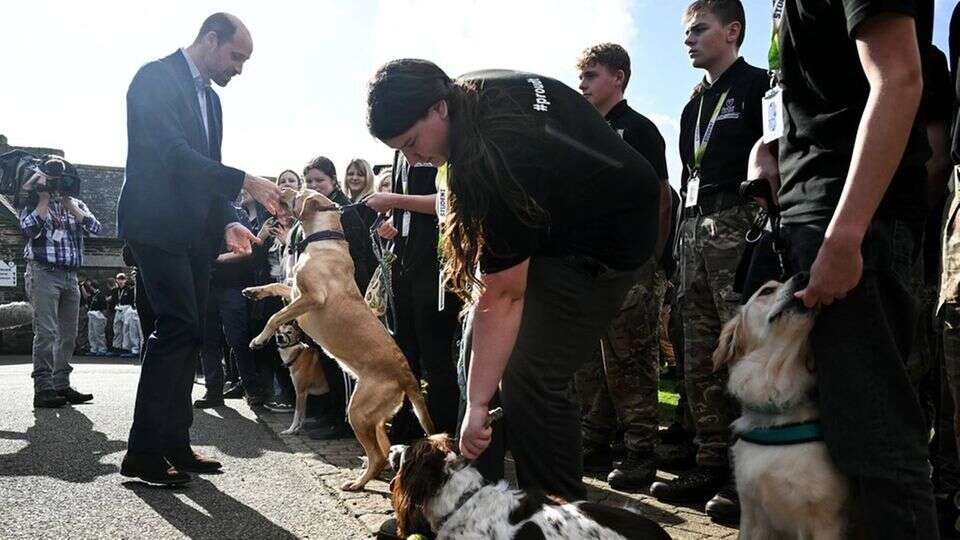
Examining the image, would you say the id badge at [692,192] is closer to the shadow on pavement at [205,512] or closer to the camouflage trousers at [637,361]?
the camouflage trousers at [637,361]

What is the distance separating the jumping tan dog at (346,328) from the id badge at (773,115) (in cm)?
319

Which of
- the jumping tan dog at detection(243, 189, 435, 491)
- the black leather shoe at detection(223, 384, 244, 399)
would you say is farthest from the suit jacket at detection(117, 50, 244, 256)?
the black leather shoe at detection(223, 384, 244, 399)

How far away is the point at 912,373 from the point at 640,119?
7.59 feet

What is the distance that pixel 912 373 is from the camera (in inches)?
162

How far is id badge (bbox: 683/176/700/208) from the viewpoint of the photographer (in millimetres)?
4484

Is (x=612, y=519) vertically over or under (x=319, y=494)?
over

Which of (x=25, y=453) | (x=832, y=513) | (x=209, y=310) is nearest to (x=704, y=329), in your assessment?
(x=832, y=513)

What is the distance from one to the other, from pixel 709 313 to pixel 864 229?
91.9 inches

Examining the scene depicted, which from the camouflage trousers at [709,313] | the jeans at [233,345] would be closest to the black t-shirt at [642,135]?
the camouflage trousers at [709,313]

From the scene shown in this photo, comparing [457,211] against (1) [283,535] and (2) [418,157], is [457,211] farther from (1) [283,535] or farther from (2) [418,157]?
(1) [283,535]

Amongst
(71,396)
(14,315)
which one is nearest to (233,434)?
(71,396)

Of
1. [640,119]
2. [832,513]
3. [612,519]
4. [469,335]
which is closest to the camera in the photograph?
[832,513]

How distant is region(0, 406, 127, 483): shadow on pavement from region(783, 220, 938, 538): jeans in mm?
4346

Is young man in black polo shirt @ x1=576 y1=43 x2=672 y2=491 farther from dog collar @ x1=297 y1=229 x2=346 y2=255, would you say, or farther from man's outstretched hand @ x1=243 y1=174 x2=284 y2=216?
dog collar @ x1=297 y1=229 x2=346 y2=255
